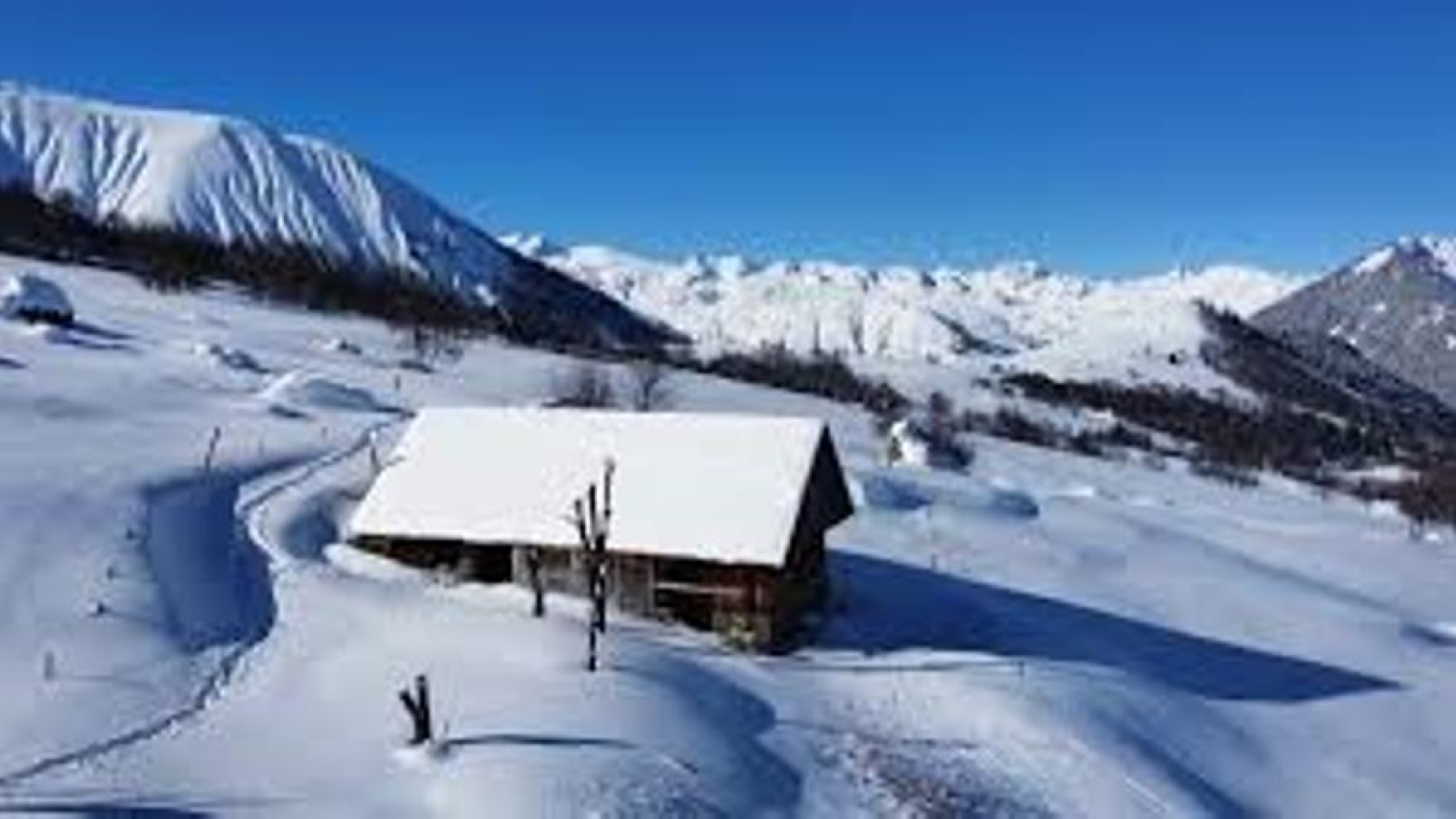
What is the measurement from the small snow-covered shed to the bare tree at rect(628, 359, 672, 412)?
226 ft

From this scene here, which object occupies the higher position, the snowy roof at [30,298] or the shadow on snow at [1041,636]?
the snowy roof at [30,298]

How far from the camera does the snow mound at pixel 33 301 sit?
11412cm

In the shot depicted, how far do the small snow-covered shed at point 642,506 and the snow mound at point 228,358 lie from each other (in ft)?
138

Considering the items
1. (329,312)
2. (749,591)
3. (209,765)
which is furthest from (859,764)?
(329,312)

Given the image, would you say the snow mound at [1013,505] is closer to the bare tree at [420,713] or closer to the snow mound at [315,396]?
the snow mound at [315,396]

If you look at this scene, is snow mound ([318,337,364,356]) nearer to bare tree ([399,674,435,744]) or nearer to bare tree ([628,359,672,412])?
bare tree ([628,359,672,412])

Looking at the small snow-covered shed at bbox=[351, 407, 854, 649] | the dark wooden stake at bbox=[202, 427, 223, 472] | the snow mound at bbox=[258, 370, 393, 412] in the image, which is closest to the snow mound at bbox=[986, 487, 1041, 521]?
the small snow-covered shed at bbox=[351, 407, 854, 649]

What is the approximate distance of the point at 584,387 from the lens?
14000cm

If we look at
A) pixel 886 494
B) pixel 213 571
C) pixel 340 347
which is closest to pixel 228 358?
pixel 340 347

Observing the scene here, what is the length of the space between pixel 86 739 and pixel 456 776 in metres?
7.55

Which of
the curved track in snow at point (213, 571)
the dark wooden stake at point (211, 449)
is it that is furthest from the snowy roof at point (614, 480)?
the dark wooden stake at point (211, 449)

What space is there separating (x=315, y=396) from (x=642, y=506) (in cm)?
3918

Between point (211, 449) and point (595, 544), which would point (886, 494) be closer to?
point (211, 449)

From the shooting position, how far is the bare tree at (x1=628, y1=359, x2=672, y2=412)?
478ft
